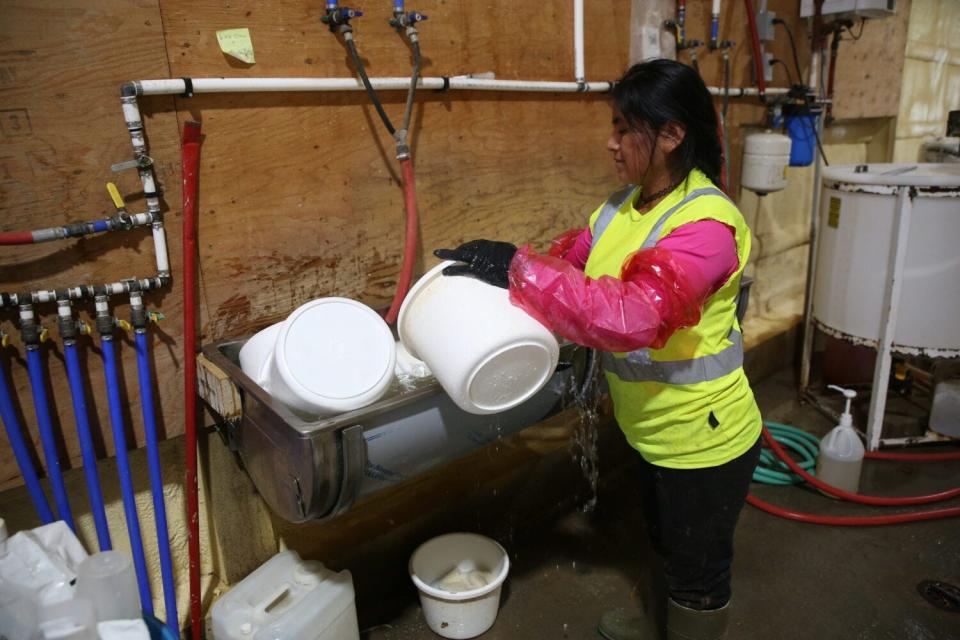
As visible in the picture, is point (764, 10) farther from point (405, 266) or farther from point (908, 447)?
point (405, 266)

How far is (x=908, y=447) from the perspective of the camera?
3.13m

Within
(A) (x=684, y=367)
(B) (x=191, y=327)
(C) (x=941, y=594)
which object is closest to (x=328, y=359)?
(B) (x=191, y=327)

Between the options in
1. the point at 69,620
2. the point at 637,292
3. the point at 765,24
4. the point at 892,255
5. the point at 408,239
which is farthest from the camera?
the point at 765,24

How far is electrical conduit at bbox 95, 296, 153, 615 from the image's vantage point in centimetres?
150

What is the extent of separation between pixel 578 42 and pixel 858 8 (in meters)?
1.77

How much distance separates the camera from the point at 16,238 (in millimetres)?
1374

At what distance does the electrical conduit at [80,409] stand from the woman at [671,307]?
860mm

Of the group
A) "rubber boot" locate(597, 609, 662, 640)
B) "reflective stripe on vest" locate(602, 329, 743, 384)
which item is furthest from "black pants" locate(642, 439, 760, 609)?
"rubber boot" locate(597, 609, 662, 640)

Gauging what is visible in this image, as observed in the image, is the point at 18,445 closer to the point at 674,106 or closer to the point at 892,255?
the point at 674,106

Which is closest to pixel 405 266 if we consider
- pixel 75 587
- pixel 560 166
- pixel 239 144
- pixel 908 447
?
pixel 239 144

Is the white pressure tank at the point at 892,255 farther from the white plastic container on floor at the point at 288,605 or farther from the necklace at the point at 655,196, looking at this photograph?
the white plastic container on floor at the point at 288,605

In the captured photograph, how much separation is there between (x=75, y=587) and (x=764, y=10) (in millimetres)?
3480

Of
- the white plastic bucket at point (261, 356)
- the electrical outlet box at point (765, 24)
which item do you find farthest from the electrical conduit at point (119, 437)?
the electrical outlet box at point (765, 24)

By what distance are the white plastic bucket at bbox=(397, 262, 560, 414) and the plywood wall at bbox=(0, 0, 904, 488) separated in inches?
21.5
